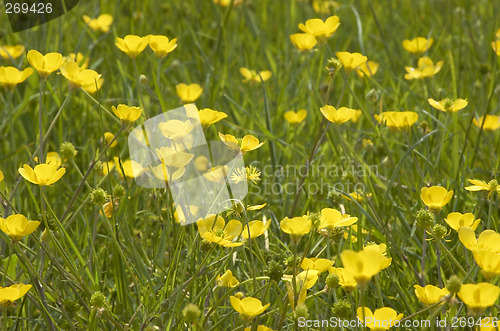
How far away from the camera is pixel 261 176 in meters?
1.66

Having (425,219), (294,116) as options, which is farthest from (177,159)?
(294,116)

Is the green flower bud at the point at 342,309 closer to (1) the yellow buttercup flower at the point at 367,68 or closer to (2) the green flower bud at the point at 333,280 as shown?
(2) the green flower bud at the point at 333,280

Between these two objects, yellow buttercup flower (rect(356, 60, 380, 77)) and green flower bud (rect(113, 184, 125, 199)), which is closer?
green flower bud (rect(113, 184, 125, 199))

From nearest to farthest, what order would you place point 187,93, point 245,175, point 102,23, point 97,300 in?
point 97,300 < point 245,175 < point 187,93 < point 102,23

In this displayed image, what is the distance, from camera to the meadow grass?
3.44ft

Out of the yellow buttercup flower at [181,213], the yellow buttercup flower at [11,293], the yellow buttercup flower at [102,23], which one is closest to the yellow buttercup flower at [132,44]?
the yellow buttercup flower at [181,213]

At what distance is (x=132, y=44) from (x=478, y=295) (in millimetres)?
830

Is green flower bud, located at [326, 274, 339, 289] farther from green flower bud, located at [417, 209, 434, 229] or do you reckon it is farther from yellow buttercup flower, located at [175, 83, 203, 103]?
yellow buttercup flower, located at [175, 83, 203, 103]

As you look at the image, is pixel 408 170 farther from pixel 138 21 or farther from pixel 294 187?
pixel 138 21

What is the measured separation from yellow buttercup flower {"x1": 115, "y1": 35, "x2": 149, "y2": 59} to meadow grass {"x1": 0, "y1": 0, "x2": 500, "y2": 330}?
3cm

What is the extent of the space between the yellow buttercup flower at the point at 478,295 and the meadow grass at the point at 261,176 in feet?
0.13

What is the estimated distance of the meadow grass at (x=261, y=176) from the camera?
105 cm

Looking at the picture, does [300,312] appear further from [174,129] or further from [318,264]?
[174,129]

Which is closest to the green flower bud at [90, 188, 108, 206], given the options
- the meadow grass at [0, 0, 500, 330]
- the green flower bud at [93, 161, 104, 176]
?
the meadow grass at [0, 0, 500, 330]
